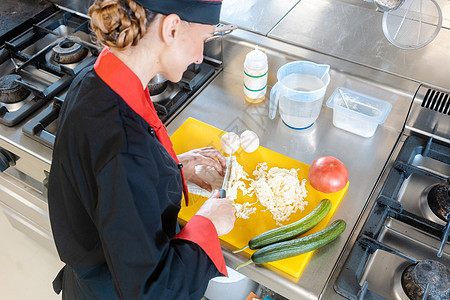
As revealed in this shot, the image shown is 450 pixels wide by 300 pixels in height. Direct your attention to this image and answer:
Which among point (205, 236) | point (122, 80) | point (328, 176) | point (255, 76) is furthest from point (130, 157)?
point (255, 76)

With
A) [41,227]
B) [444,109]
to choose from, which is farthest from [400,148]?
[41,227]

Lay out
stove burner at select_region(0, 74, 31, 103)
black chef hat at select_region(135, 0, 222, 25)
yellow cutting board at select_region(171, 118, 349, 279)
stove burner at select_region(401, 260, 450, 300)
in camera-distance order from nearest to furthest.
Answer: black chef hat at select_region(135, 0, 222, 25) < stove burner at select_region(401, 260, 450, 300) < yellow cutting board at select_region(171, 118, 349, 279) < stove burner at select_region(0, 74, 31, 103)

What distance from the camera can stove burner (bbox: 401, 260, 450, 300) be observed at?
A: 939 mm

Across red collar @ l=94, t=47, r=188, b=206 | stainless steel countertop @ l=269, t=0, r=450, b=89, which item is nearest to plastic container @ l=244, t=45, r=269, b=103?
stainless steel countertop @ l=269, t=0, r=450, b=89

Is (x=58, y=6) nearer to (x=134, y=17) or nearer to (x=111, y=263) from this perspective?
(x=134, y=17)

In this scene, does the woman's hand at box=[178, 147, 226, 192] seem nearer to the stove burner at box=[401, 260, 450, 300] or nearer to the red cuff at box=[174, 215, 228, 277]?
the red cuff at box=[174, 215, 228, 277]

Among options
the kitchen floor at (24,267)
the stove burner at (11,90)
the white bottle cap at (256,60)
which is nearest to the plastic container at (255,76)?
the white bottle cap at (256,60)

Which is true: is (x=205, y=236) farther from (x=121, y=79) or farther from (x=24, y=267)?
(x=24, y=267)

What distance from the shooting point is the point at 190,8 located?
77cm

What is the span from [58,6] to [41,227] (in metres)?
0.95

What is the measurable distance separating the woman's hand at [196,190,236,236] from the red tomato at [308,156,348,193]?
0.25m

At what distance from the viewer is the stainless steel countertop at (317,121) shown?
1.17 metres

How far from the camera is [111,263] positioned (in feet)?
2.73

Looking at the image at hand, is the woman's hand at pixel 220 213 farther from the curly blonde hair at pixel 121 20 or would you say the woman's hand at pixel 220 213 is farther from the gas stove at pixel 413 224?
the curly blonde hair at pixel 121 20
